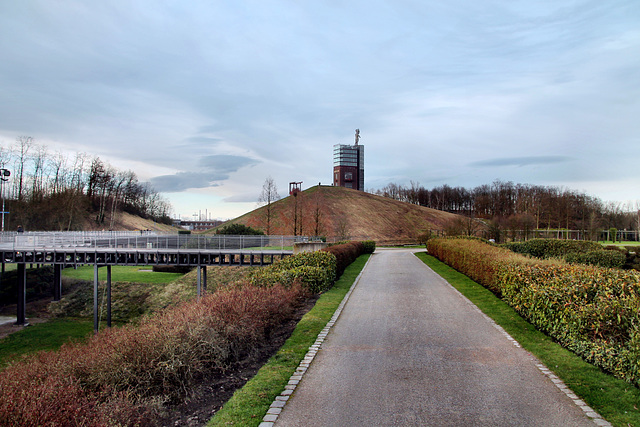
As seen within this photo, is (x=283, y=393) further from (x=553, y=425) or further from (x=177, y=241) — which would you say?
(x=177, y=241)

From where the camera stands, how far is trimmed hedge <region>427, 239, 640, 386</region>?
6391 mm

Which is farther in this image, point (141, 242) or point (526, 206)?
point (526, 206)

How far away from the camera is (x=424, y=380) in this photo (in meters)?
6.18

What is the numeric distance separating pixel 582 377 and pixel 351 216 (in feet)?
264

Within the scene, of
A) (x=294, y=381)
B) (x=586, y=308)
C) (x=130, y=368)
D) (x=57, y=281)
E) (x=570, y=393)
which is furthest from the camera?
(x=57, y=281)

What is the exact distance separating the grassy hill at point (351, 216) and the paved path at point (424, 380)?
193 ft

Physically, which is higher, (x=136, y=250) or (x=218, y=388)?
(x=136, y=250)

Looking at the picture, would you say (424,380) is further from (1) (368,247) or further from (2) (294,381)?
(1) (368,247)

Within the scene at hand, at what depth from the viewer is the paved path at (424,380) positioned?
4.93 meters

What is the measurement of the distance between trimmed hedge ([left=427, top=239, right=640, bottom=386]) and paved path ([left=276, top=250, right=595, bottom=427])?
3.48ft

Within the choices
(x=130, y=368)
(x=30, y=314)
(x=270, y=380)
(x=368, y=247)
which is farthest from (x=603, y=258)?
(x=30, y=314)

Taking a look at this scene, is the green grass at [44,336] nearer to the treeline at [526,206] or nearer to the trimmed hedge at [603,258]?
the trimmed hedge at [603,258]

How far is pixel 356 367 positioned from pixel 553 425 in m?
2.98

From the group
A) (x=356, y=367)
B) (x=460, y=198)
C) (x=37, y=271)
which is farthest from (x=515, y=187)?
(x=356, y=367)
